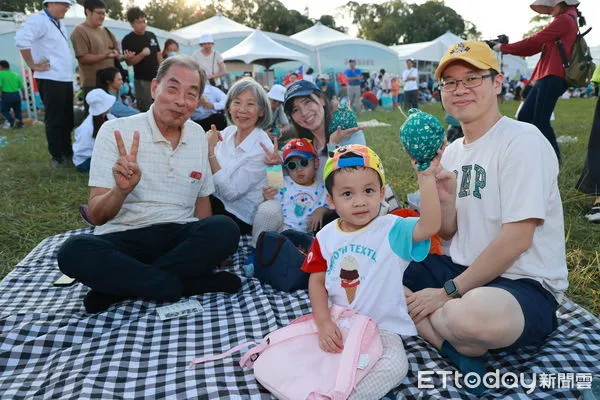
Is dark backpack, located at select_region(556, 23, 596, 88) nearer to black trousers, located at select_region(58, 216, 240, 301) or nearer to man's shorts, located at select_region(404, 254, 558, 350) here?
man's shorts, located at select_region(404, 254, 558, 350)

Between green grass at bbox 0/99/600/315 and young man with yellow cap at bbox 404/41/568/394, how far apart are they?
0.65ft

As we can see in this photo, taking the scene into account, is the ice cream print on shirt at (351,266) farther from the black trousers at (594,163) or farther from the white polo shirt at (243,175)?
the black trousers at (594,163)

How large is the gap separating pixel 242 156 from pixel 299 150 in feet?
1.76

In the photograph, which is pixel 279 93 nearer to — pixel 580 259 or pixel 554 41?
pixel 554 41

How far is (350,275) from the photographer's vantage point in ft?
6.64

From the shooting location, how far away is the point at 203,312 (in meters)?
2.64

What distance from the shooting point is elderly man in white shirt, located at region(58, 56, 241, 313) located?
253 cm

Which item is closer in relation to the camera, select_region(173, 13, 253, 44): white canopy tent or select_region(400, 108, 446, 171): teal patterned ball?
select_region(400, 108, 446, 171): teal patterned ball

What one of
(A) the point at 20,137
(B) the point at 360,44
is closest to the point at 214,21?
(B) the point at 360,44

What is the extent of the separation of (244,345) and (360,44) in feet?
75.3

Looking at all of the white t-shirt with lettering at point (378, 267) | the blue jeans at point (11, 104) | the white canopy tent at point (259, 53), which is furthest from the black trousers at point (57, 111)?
the white canopy tent at point (259, 53)

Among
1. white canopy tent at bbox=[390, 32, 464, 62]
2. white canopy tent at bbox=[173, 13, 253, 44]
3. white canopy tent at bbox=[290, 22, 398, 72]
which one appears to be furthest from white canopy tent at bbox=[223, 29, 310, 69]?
white canopy tent at bbox=[390, 32, 464, 62]

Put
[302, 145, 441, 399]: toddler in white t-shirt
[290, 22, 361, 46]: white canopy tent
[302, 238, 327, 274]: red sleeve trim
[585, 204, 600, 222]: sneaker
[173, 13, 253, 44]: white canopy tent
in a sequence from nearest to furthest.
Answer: [302, 145, 441, 399]: toddler in white t-shirt, [302, 238, 327, 274]: red sleeve trim, [585, 204, 600, 222]: sneaker, [173, 13, 253, 44]: white canopy tent, [290, 22, 361, 46]: white canopy tent

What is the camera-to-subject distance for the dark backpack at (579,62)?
4664 mm
